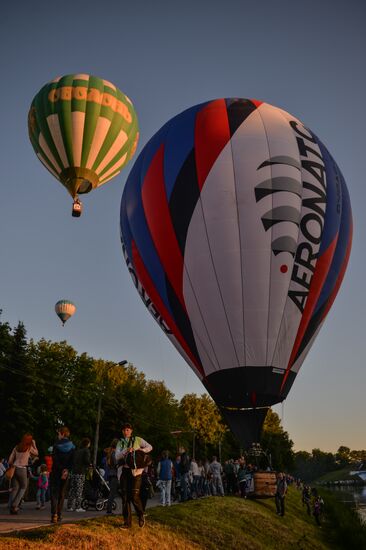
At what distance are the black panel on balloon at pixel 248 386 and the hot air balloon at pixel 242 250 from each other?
0.13 feet

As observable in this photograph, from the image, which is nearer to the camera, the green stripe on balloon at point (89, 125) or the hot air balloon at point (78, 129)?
the hot air balloon at point (78, 129)

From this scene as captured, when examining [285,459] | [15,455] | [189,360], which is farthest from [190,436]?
[15,455]

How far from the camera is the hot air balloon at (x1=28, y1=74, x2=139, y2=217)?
87.0 feet

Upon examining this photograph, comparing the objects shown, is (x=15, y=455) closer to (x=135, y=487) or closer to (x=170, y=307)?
(x=135, y=487)

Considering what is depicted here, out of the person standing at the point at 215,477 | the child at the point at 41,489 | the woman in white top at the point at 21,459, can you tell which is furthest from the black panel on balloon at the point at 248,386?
the woman in white top at the point at 21,459

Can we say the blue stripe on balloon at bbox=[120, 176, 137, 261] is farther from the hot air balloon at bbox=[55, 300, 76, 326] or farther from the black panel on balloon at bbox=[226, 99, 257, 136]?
the hot air balloon at bbox=[55, 300, 76, 326]

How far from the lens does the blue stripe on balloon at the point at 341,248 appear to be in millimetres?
23062

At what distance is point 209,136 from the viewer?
23.8 metres

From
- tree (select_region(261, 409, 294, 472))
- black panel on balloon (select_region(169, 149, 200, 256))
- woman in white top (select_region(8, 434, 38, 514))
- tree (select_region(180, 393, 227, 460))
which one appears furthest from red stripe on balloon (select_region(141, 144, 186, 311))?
tree (select_region(261, 409, 294, 472))

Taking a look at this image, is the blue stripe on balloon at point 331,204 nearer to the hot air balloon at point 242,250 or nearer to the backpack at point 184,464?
the hot air balloon at point 242,250

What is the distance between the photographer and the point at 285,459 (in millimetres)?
106250

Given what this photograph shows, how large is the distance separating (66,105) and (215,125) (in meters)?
7.98

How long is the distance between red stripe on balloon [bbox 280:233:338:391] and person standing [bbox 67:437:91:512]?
10182 mm

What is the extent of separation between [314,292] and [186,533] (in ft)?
42.2
